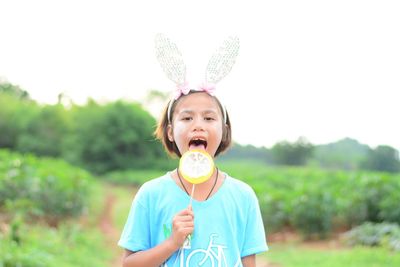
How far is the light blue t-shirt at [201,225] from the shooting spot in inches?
77.5

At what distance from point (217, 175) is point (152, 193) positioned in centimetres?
23

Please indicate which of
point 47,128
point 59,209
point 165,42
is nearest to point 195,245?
point 165,42

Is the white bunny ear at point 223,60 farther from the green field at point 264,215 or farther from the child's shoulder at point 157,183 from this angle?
the green field at point 264,215

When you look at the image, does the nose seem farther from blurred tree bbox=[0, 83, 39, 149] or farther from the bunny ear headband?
blurred tree bbox=[0, 83, 39, 149]

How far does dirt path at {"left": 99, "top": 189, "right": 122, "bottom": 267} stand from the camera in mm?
8566

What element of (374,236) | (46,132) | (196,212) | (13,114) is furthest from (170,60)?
(13,114)

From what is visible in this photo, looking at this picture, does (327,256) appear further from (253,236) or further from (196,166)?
(196,166)

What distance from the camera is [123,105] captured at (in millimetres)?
30297

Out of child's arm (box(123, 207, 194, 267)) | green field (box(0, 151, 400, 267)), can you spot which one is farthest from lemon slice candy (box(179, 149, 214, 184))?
green field (box(0, 151, 400, 267))

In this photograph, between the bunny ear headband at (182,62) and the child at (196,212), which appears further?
the bunny ear headband at (182,62)

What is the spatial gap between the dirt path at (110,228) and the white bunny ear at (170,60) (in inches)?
220

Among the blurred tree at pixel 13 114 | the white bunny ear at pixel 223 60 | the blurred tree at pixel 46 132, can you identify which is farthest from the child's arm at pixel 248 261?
the blurred tree at pixel 13 114

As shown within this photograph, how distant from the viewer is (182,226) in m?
1.87

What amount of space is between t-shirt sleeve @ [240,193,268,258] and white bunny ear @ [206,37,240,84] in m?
0.44
